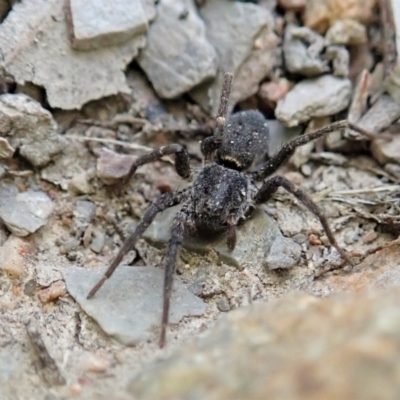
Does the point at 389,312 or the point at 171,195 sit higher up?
the point at 389,312

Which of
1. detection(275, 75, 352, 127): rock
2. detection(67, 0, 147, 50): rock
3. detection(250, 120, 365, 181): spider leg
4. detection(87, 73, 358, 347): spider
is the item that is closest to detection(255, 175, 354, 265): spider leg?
detection(87, 73, 358, 347): spider

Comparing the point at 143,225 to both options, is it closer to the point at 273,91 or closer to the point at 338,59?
the point at 273,91

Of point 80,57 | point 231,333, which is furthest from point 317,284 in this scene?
point 80,57

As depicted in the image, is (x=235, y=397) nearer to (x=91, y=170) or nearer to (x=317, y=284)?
(x=317, y=284)

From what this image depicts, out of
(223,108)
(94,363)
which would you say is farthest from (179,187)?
(94,363)

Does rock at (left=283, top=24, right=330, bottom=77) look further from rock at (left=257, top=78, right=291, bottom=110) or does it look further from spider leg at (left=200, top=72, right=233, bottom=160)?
spider leg at (left=200, top=72, right=233, bottom=160)

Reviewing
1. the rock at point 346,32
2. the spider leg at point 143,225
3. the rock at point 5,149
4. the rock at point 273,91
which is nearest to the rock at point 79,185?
the rock at point 5,149

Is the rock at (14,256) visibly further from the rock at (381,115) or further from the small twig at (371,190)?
the rock at (381,115)
